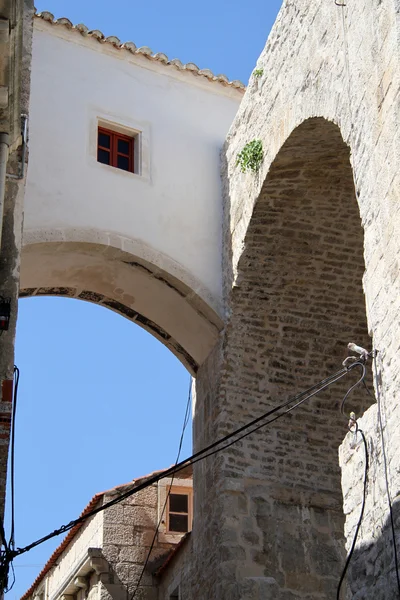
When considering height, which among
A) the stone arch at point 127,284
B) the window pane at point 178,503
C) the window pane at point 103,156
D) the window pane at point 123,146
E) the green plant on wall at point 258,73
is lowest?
the window pane at point 178,503

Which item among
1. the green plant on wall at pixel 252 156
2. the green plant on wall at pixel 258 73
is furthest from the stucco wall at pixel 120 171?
the green plant on wall at pixel 258 73

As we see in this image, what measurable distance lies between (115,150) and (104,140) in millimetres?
168

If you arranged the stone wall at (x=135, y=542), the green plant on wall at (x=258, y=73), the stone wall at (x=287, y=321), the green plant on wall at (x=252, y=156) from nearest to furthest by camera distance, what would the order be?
the stone wall at (x=287, y=321) < the green plant on wall at (x=252, y=156) < the green plant on wall at (x=258, y=73) < the stone wall at (x=135, y=542)

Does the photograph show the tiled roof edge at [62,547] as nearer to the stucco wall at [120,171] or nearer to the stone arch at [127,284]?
the stone arch at [127,284]

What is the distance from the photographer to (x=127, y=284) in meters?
11.2

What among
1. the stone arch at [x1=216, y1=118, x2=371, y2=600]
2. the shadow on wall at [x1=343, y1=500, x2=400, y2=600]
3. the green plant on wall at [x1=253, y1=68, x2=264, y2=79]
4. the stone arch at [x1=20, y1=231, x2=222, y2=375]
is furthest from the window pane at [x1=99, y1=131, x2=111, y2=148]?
the shadow on wall at [x1=343, y1=500, x2=400, y2=600]

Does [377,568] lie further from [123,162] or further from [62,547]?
[62,547]

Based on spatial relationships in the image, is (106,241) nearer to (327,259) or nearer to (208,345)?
(208,345)

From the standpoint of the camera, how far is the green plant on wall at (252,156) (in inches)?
404

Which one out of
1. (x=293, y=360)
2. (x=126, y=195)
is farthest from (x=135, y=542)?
(x=126, y=195)

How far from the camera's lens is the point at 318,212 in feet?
34.0

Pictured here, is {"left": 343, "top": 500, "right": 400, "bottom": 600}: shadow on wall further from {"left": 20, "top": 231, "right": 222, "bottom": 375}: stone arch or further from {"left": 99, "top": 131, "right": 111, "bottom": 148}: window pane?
{"left": 99, "top": 131, "right": 111, "bottom": 148}: window pane

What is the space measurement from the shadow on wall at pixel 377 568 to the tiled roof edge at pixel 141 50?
7.14 meters

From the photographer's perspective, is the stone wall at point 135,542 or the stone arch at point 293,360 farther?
the stone wall at point 135,542
